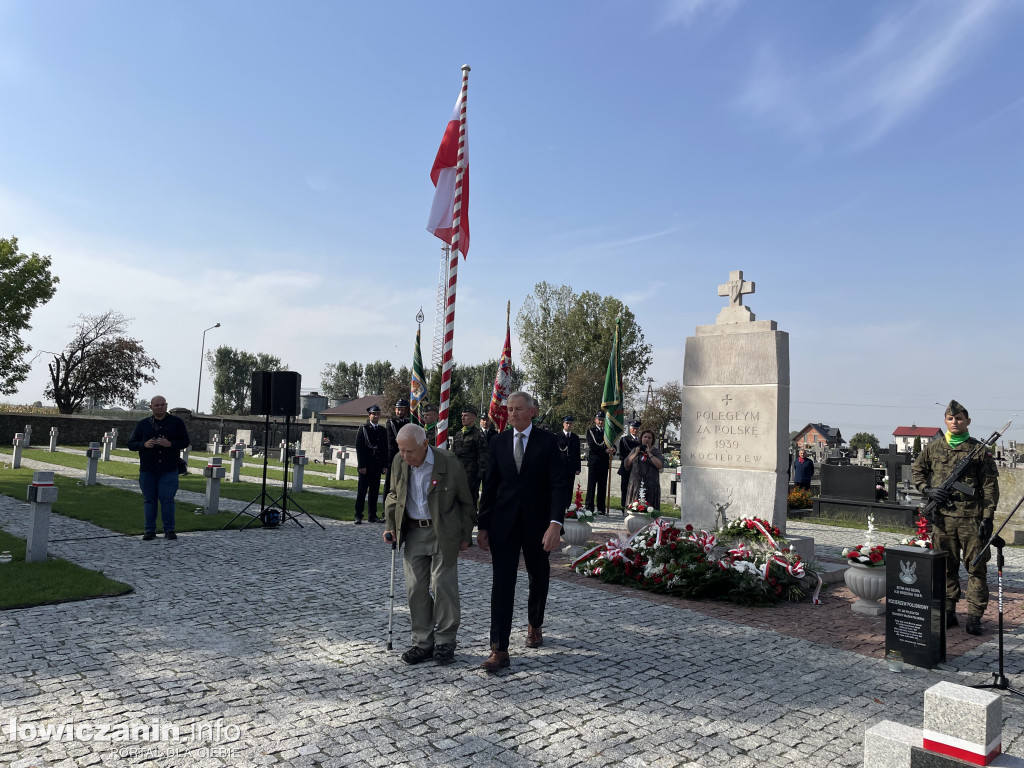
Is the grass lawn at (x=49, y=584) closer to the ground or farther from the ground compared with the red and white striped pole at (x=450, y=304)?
closer to the ground

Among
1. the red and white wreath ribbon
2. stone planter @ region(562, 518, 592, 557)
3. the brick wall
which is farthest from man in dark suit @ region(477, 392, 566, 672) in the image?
the brick wall

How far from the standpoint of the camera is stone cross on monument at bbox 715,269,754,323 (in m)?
9.74

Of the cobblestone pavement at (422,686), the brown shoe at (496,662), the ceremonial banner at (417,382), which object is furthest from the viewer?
the ceremonial banner at (417,382)

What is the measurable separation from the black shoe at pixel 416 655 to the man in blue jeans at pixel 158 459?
6322 millimetres

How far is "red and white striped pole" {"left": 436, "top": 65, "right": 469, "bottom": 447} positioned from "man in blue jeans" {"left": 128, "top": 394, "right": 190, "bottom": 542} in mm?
4324

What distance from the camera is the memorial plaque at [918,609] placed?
209 inches

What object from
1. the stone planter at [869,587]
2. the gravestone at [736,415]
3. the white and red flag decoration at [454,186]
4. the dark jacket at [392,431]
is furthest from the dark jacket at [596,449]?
the stone planter at [869,587]

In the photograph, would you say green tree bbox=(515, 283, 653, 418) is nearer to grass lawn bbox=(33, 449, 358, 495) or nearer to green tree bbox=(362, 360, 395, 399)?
grass lawn bbox=(33, 449, 358, 495)

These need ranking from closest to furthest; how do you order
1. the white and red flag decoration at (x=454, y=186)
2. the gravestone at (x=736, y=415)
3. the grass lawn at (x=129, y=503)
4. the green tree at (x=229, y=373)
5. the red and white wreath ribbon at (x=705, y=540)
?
the red and white wreath ribbon at (x=705, y=540), the white and red flag decoration at (x=454, y=186), the gravestone at (x=736, y=415), the grass lawn at (x=129, y=503), the green tree at (x=229, y=373)

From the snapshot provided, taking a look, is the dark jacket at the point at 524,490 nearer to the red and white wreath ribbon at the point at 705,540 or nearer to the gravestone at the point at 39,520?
the red and white wreath ribbon at the point at 705,540

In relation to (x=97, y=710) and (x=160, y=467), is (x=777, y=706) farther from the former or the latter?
(x=160, y=467)

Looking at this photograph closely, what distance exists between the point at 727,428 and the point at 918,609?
14.2 ft

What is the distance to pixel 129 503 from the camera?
554 inches

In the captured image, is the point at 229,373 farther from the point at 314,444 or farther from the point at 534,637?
the point at 534,637
